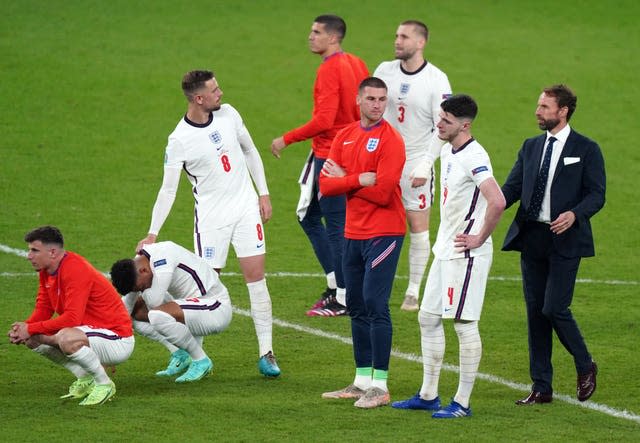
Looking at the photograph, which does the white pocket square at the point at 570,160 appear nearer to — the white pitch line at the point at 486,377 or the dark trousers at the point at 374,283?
the dark trousers at the point at 374,283

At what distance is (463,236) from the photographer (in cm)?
846

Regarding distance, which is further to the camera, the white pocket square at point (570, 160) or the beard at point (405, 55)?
the beard at point (405, 55)

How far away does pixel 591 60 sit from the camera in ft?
78.0

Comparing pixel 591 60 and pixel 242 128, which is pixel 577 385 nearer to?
pixel 242 128

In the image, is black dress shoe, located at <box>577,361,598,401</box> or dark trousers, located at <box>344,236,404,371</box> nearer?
dark trousers, located at <box>344,236,404,371</box>

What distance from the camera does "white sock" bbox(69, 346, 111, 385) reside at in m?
8.95

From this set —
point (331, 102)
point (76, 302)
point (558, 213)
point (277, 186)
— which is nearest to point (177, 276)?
point (76, 302)

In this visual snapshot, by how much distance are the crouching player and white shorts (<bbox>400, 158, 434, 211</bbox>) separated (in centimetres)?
284

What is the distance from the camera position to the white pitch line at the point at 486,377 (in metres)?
8.87

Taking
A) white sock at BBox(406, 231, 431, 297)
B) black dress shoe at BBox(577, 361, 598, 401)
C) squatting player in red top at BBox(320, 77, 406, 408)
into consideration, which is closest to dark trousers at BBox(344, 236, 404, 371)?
squatting player in red top at BBox(320, 77, 406, 408)

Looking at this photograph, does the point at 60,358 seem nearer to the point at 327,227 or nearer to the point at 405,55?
the point at 327,227

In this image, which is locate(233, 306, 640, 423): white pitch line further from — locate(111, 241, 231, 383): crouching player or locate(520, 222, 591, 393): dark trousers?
locate(111, 241, 231, 383): crouching player

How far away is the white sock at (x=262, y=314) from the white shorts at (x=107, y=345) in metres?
1.21

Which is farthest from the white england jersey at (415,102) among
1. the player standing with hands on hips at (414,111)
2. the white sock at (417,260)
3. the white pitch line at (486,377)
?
the white pitch line at (486,377)
